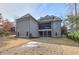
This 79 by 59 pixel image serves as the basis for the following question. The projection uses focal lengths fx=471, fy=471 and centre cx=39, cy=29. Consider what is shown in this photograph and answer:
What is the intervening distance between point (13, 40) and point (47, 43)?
0.48m

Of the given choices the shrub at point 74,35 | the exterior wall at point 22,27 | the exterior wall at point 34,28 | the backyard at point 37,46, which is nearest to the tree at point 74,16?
the shrub at point 74,35

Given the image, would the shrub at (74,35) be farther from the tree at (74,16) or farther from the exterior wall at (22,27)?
the exterior wall at (22,27)

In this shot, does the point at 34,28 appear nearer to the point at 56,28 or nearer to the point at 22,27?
the point at 22,27

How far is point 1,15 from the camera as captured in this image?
6.61m

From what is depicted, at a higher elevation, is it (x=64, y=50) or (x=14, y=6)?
(x=14, y=6)

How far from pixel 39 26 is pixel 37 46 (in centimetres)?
28

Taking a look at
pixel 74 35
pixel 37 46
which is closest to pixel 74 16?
pixel 74 35

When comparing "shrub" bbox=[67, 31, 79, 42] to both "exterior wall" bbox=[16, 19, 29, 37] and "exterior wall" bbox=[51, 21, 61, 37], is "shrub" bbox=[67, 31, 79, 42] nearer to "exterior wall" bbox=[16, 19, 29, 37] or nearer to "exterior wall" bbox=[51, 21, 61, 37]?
"exterior wall" bbox=[51, 21, 61, 37]

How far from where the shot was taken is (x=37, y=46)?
21.7 feet

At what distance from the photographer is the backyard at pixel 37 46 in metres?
6.59

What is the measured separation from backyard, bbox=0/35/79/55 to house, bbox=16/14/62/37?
3.0 inches

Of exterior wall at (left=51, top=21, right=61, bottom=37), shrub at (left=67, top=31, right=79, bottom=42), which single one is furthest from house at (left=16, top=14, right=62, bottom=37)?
shrub at (left=67, top=31, right=79, bottom=42)
